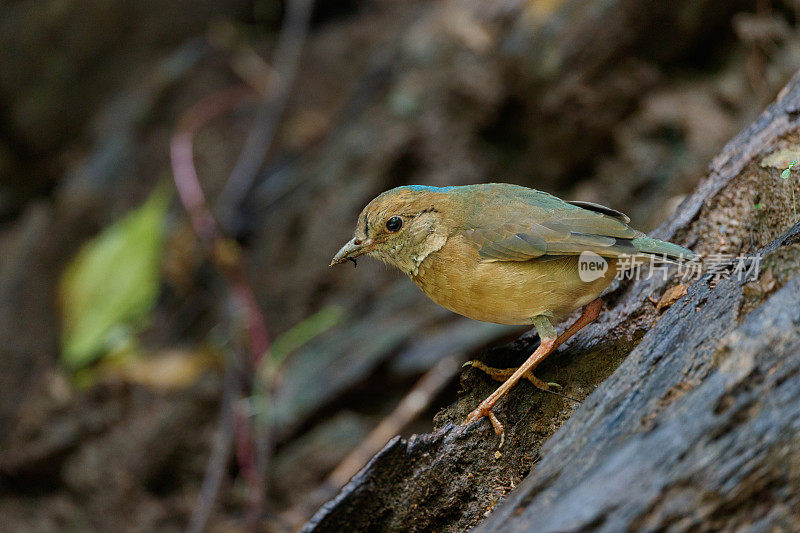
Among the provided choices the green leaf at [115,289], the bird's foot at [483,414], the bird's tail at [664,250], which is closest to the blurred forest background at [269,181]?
the green leaf at [115,289]

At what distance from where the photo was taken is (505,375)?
10.4ft

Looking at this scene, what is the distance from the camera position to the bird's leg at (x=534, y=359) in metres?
2.94

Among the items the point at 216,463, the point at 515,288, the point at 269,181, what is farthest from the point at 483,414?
the point at 269,181

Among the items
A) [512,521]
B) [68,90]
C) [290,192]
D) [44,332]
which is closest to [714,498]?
[512,521]

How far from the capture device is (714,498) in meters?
1.75

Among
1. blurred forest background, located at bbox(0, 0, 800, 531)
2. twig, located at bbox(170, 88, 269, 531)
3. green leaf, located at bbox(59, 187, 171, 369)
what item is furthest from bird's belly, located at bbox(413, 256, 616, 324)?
green leaf, located at bbox(59, 187, 171, 369)

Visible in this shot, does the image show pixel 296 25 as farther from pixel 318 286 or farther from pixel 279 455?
pixel 279 455

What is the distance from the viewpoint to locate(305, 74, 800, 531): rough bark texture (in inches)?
69.6

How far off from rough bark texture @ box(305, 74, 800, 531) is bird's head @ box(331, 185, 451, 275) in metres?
0.61

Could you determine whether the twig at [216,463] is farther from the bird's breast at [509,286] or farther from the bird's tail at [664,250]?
the bird's tail at [664,250]

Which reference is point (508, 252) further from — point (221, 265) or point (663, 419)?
point (221, 265)

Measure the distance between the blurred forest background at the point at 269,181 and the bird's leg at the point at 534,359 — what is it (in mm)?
2009

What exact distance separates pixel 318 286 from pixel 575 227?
14.0ft

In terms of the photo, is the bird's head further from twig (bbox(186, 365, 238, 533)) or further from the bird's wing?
twig (bbox(186, 365, 238, 533))
